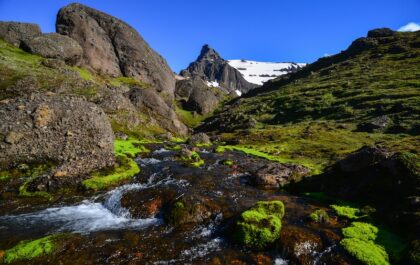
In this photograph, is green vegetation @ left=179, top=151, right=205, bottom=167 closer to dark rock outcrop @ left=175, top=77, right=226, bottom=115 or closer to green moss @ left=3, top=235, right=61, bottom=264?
green moss @ left=3, top=235, right=61, bottom=264

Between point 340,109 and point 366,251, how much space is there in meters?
99.0

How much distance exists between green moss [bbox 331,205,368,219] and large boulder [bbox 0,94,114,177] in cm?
2293

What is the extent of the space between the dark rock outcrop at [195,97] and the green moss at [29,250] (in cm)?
11961

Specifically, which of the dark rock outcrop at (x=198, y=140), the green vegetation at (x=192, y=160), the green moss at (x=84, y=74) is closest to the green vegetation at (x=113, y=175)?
the green vegetation at (x=192, y=160)

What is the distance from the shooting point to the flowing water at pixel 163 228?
60.2 ft

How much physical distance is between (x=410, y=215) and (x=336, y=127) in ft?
244

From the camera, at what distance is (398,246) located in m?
19.2

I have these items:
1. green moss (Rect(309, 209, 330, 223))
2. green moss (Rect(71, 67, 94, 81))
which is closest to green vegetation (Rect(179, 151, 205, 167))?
green moss (Rect(309, 209, 330, 223))

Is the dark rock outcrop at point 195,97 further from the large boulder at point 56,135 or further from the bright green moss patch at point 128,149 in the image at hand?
the large boulder at point 56,135

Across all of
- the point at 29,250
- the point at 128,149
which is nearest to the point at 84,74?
the point at 128,149

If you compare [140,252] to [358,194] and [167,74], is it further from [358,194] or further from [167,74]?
[167,74]

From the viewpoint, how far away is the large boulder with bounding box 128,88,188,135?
271 feet

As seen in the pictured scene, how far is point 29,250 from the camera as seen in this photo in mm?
18000

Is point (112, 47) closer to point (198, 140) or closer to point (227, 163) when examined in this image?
point (198, 140)
